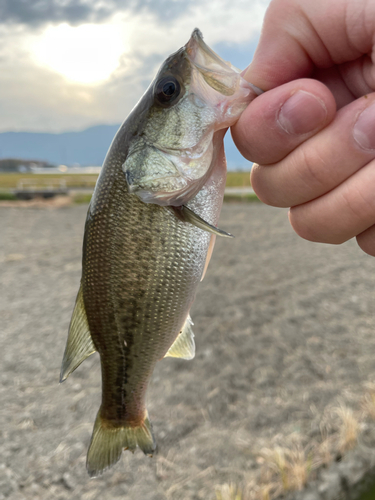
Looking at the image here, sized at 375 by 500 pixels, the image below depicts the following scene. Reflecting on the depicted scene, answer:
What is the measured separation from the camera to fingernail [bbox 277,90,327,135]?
139 centimetres

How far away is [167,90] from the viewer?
149 cm

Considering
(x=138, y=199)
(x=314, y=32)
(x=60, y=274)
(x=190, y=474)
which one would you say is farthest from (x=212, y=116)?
(x=60, y=274)

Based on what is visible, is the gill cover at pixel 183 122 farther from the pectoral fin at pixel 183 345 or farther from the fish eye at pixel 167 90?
the pectoral fin at pixel 183 345

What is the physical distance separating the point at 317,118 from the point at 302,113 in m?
0.08

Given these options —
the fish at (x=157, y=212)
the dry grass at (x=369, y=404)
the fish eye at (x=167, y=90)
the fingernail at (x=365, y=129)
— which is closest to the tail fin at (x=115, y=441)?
the fish at (x=157, y=212)

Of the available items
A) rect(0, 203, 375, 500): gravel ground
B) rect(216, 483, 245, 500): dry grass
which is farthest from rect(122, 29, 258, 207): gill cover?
rect(0, 203, 375, 500): gravel ground

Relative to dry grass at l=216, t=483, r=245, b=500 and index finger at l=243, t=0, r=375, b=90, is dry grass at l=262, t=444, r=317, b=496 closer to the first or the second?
dry grass at l=216, t=483, r=245, b=500

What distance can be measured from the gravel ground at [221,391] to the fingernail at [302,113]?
4588 millimetres

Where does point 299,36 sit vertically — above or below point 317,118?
above

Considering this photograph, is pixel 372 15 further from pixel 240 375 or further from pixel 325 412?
pixel 240 375

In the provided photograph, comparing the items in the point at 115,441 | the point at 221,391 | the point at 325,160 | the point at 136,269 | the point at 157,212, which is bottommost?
the point at 221,391

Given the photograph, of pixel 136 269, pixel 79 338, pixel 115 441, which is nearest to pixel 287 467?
pixel 115 441

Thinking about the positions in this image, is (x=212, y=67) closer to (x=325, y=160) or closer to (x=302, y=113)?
(x=302, y=113)

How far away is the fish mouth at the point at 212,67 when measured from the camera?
144cm
